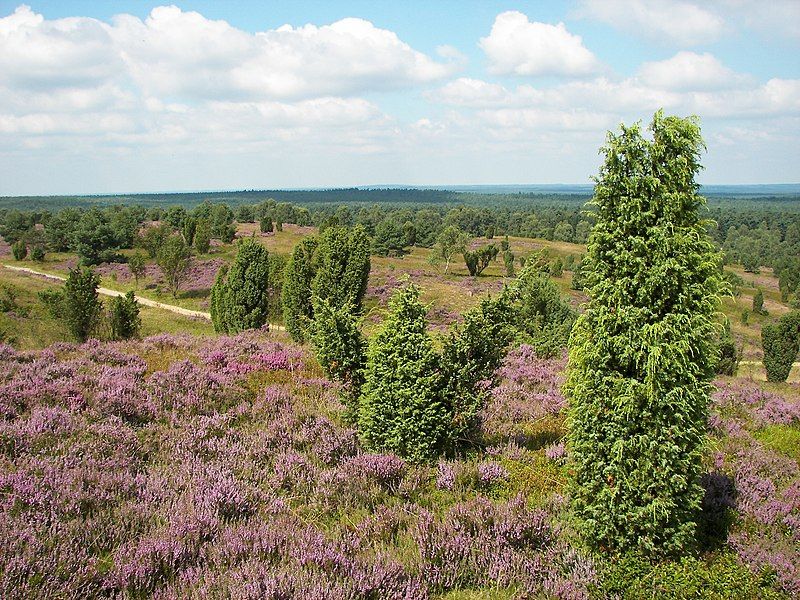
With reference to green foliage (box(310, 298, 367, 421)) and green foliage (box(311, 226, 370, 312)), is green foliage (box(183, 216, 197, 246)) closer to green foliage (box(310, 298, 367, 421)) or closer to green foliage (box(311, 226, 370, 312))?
green foliage (box(311, 226, 370, 312))

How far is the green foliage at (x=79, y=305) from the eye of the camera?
20.5 metres

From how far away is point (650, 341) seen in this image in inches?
207

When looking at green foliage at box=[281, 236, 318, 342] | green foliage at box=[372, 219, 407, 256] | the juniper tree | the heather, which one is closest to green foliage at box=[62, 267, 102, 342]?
green foliage at box=[281, 236, 318, 342]

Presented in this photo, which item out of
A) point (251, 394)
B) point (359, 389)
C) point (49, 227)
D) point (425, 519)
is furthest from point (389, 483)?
point (49, 227)

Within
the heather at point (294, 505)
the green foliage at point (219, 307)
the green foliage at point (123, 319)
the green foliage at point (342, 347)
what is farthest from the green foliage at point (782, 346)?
the green foliage at point (123, 319)

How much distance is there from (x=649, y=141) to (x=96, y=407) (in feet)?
28.6

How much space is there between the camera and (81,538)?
507 cm

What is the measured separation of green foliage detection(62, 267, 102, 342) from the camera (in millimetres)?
20531

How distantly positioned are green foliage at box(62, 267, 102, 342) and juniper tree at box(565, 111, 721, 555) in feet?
67.8

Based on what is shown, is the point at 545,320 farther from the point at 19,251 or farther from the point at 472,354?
the point at 19,251

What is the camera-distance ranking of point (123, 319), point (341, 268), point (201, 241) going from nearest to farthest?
point (123, 319) < point (341, 268) < point (201, 241)

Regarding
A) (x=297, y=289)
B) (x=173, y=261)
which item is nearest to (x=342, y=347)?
(x=297, y=289)

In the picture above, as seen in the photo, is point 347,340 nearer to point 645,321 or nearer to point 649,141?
point 645,321

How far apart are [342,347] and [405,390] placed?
131 cm
